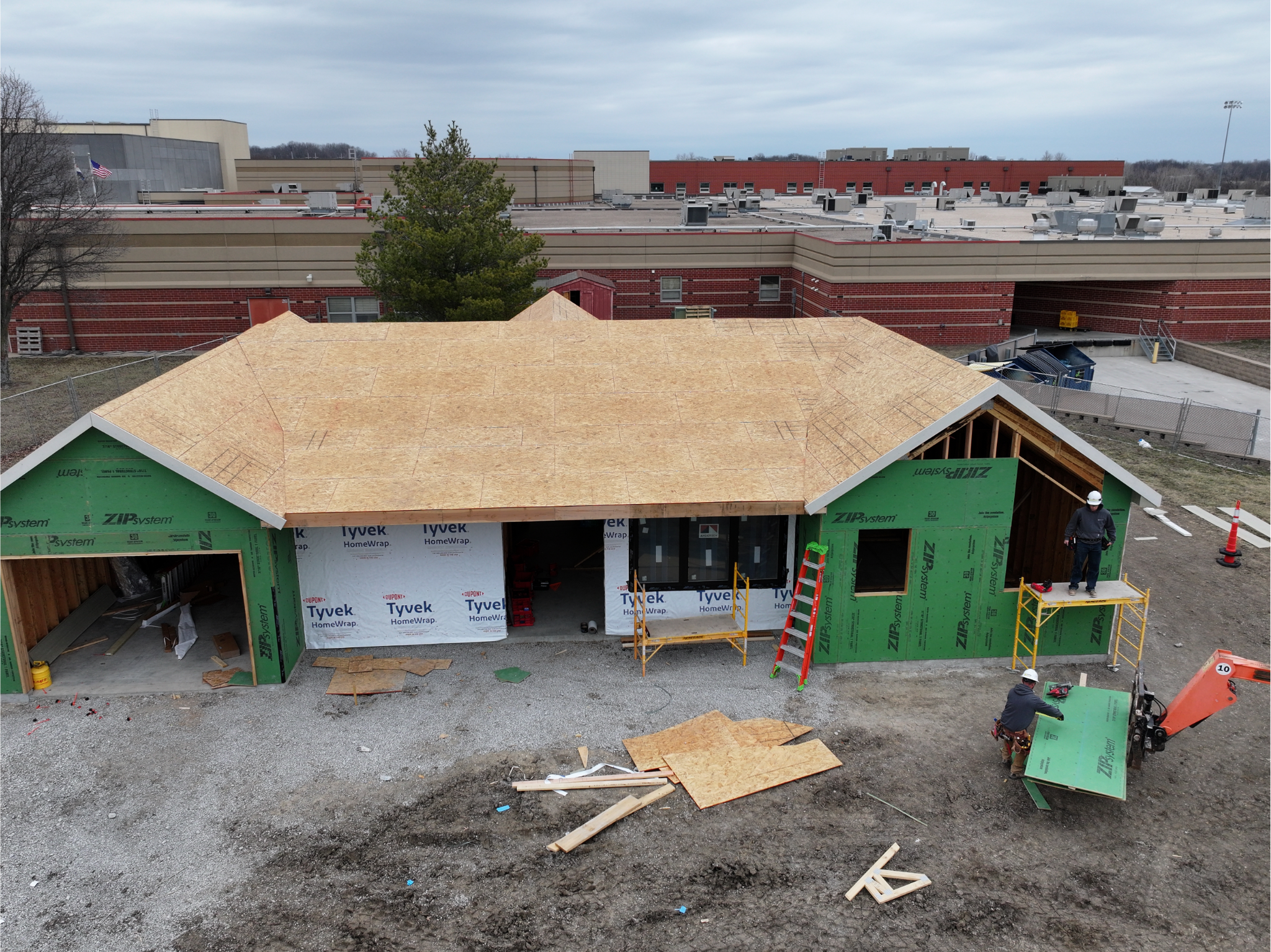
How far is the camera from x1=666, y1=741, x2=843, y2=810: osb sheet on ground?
11.8 metres

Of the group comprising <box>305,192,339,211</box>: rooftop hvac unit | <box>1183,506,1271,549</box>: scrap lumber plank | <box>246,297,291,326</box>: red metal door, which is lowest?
<box>1183,506,1271,549</box>: scrap lumber plank

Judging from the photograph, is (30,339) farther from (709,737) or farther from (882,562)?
(709,737)

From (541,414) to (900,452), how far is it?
20.4 feet

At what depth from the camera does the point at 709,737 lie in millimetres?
12961

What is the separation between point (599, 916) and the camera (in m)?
9.78

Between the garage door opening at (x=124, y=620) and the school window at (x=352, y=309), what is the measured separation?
2419cm

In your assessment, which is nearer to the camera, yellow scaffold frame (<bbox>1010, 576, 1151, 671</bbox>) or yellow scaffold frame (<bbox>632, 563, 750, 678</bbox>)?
yellow scaffold frame (<bbox>1010, 576, 1151, 671</bbox>)

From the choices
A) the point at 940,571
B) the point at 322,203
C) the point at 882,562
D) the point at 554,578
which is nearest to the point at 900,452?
the point at 940,571

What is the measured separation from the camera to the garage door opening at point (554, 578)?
16.3 meters

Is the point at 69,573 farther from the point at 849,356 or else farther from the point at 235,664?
the point at 849,356

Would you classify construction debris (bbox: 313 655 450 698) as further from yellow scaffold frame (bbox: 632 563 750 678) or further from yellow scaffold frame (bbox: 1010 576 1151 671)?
yellow scaffold frame (bbox: 1010 576 1151 671)

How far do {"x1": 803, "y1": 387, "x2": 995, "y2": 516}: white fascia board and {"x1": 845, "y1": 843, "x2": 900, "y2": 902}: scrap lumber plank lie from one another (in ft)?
16.5

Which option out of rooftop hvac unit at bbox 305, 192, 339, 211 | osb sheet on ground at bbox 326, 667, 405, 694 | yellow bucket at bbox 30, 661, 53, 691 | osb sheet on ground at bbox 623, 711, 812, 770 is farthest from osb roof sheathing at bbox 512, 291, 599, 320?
rooftop hvac unit at bbox 305, 192, 339, 211

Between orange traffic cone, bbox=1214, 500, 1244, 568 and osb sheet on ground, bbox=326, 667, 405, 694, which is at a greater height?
orange traffic cone, bbox=1214, 500, 1244, 568
